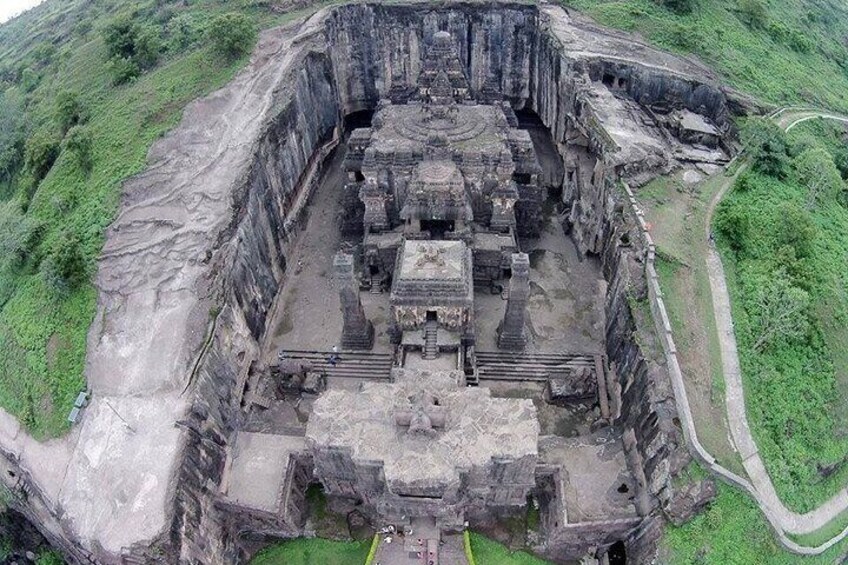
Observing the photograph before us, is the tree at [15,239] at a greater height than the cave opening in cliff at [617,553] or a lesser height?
greater

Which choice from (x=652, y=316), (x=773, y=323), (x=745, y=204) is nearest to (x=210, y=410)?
(x=652, y=316)

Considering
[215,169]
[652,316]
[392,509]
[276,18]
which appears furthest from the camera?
[276,18]

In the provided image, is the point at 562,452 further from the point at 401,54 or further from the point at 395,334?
the point at 401,54

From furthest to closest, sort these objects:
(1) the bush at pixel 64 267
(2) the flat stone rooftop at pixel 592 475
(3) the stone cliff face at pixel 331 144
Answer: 1. (1) the bush at pixel 64 267
2. (2) the flat stone rooftop at pixel 592 475
3. (3) the stone cliff face at pixel 331 144

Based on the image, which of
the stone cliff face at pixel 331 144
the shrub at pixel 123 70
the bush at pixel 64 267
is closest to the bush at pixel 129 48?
the shrub at pixel 123 70

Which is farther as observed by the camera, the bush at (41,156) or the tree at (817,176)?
the bush at (41,156)

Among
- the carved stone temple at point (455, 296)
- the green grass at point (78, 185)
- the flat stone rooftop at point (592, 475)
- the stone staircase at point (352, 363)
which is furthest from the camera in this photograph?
the stone staircase at point (352, 363)

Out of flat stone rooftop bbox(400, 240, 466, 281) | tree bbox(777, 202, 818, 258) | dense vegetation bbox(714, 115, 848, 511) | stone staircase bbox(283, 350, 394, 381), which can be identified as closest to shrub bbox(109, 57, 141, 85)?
stone staircase bbox(283, 350, 394, 381)

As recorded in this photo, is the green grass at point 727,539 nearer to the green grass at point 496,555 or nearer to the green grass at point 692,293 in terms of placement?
the green grass at point 692,293
